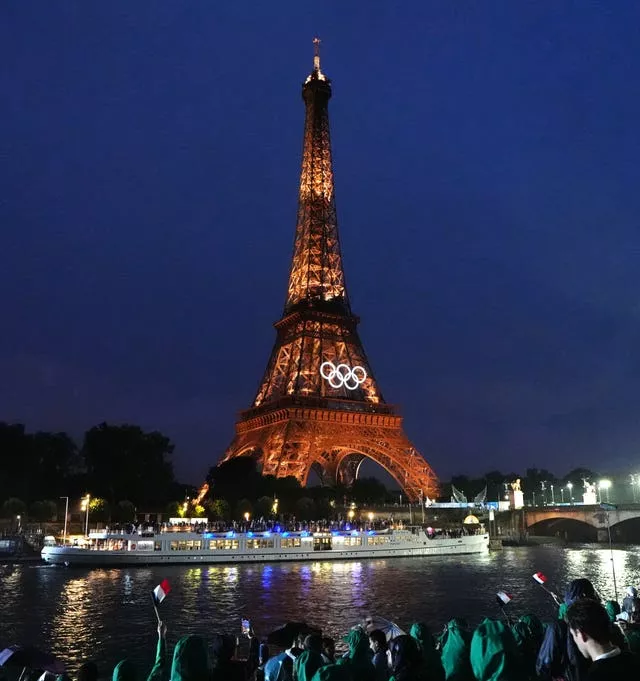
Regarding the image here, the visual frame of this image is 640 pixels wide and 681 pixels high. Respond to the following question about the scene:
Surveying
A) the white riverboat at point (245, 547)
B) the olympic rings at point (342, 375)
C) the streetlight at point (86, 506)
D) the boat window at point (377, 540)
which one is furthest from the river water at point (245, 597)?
the olympic rings at point (342, 375)

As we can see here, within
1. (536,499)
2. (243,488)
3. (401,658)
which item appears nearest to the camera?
(401,658)

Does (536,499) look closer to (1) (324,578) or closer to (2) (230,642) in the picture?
(1) (324,578)

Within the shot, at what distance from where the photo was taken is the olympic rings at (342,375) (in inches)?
3179

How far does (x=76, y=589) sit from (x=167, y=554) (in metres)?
15.3

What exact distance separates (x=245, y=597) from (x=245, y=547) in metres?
22.2

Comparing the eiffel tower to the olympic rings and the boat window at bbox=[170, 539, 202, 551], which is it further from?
the boat window at bbox=[170, 539, 202, 551]

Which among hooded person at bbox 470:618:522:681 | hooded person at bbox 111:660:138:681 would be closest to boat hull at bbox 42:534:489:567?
hooded person at bbox 111:660:138:681

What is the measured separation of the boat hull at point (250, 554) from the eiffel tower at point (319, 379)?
1329 centimetres

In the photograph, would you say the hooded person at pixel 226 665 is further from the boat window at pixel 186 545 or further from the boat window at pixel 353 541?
the boat window at pixel 353 541

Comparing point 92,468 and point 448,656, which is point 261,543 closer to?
point 92,468

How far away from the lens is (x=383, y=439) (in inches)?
3091

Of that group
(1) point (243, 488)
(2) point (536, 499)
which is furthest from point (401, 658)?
(2) point (536, 499)

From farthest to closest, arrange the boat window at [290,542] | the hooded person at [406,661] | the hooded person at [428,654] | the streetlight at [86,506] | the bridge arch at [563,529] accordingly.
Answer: the bridge arch at [563,529] < the streetlight at [86,506] < the boat window at [290,542] < the hooded person at [428,654] < the hooded person at [406,661]

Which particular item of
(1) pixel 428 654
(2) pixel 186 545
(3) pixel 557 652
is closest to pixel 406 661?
(3) pixel 557 652
